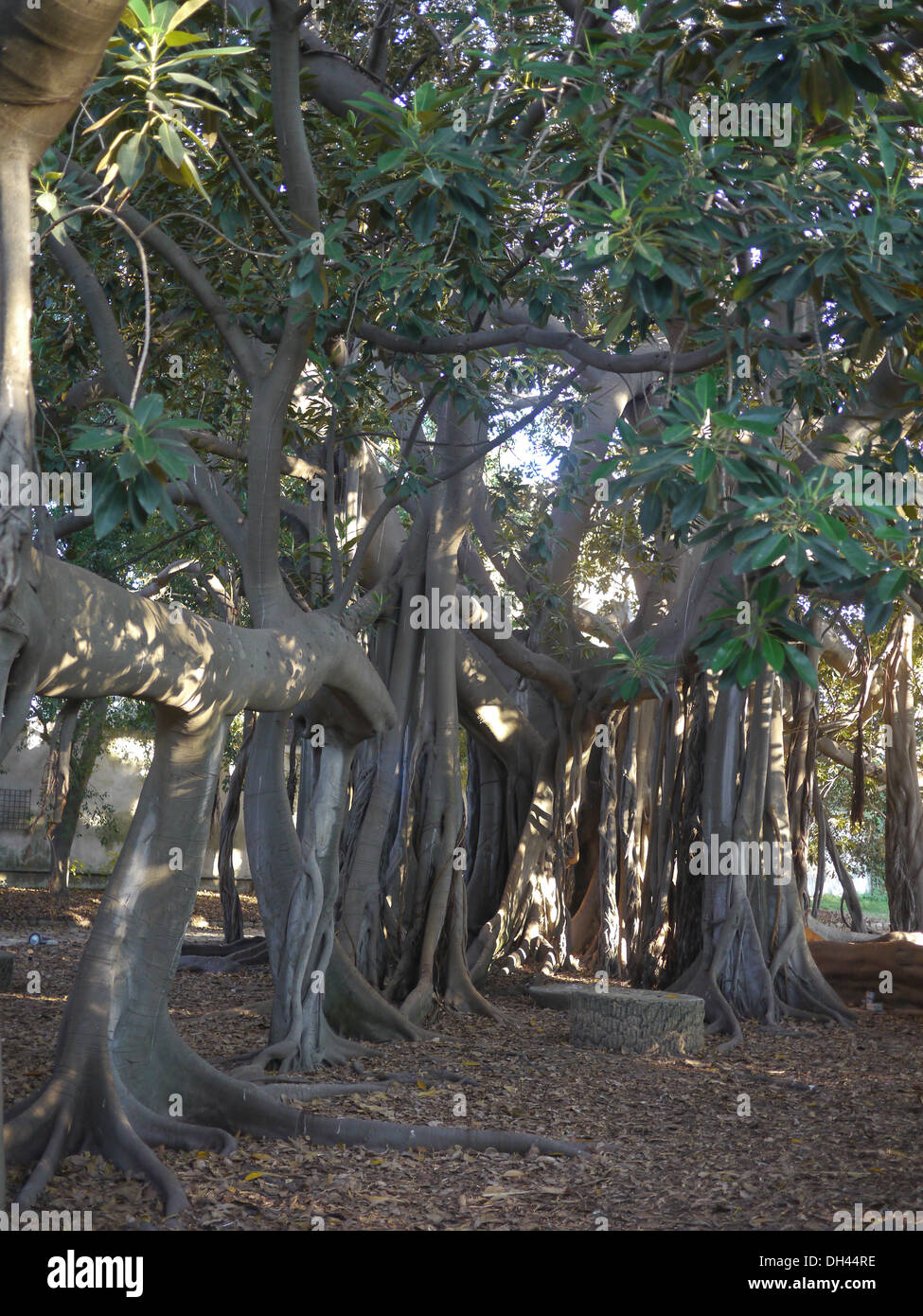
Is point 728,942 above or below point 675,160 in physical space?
below

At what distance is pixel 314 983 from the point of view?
5.71 meters

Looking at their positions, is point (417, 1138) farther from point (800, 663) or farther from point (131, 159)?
point (131, 159)

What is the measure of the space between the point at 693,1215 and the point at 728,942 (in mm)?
4404

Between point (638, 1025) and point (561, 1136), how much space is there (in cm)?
213

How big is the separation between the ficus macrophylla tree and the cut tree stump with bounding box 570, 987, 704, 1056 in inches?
34.6

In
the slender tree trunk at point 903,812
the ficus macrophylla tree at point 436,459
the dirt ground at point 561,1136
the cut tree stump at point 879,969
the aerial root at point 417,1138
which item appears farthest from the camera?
the slender tree trunk at point 903,812

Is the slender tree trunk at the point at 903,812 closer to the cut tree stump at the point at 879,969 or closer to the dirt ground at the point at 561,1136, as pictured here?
the cut tree stump at the point at 879,969

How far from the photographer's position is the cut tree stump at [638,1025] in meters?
6.65

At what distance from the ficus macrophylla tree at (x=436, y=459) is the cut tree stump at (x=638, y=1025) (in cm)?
88

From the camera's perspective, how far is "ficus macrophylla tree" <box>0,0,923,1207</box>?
317 centimetres

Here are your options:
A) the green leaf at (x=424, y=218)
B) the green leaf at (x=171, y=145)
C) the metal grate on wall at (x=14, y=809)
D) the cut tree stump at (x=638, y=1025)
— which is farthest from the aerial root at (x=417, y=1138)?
the metal grate on wall at (x=14, y=809)

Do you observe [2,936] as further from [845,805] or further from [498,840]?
[845,805]

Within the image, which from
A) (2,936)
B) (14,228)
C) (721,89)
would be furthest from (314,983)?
(2,936)
